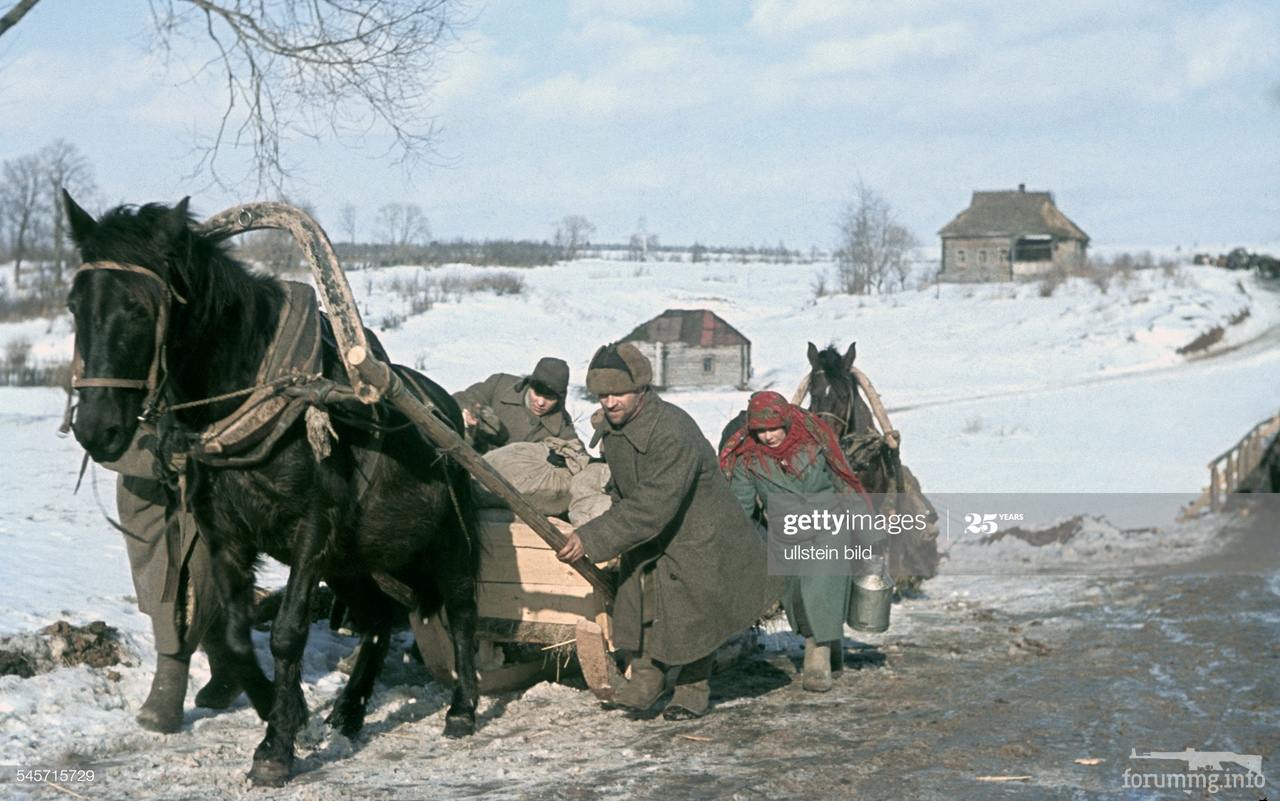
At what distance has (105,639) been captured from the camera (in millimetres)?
6734

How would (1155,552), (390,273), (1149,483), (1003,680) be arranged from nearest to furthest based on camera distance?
(1003,680) < (1155,552) < (1149,483) < (390,273)

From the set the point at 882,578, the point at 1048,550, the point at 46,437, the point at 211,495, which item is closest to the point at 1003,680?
the point at 882,578

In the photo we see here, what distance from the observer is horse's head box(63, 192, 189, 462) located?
4.60m

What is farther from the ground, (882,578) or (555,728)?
(882,578)

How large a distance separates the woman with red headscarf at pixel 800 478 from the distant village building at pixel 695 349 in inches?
1279

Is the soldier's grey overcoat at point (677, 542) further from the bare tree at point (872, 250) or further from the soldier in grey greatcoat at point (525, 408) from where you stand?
the bare tree at point (872, 250)

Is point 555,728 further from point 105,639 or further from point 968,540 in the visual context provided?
point 968,540

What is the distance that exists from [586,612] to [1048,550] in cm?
813

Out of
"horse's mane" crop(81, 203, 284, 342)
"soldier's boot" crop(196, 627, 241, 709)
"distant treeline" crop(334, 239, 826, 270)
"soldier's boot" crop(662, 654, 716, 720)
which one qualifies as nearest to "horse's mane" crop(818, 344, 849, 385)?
"soldier's boot" crop(662, 654, 716, 720)

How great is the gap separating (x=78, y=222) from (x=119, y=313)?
0.40m

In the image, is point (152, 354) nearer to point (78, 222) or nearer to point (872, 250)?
A: point (78, 222)

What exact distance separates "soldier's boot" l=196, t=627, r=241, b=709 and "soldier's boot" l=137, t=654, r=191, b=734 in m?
0.14

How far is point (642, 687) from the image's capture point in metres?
6.21

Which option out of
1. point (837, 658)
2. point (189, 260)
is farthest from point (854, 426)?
point (189, 260)
